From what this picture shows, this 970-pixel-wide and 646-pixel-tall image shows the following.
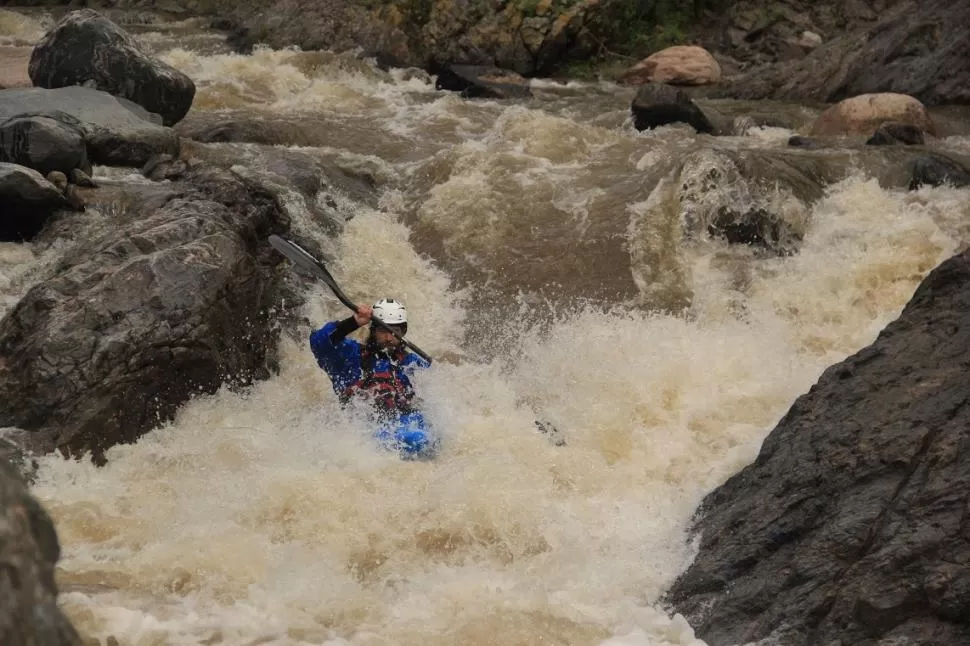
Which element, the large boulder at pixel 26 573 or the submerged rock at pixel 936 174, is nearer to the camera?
the large boulder at pixel 26 573

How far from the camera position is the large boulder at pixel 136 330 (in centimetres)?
552

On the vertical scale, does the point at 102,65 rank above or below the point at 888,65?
below

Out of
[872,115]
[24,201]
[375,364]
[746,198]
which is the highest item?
[872,115]

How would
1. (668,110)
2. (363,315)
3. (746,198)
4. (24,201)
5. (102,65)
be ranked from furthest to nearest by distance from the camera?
(668,110), (102,65), (746,198), (24,201), (363,315)

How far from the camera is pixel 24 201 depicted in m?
7.19

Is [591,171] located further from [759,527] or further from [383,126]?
[759,527]

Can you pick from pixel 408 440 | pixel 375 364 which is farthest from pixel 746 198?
pixel 408 440

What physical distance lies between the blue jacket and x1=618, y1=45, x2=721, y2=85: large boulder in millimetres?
9775

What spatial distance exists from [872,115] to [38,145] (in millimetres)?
8660

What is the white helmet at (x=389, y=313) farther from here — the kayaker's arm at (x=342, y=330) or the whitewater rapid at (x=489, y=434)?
the whitewater rapid at (x=489, y=434)

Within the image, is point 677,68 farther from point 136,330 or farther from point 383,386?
point 136,330

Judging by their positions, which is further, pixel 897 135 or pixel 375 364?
pixel 897 135

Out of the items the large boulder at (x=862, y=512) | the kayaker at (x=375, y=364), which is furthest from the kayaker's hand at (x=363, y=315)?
the large boulder at (x=862, y=512)

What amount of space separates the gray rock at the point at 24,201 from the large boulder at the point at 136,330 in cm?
76
